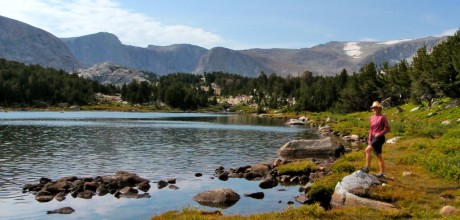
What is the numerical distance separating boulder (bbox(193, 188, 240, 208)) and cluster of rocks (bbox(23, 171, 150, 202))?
447cm

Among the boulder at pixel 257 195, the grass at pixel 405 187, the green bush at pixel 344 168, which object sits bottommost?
the boulder at pixel 257 195

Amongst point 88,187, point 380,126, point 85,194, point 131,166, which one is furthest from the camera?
point 131,166

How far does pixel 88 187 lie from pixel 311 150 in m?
28.8

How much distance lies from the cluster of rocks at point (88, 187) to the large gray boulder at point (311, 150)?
22192mm

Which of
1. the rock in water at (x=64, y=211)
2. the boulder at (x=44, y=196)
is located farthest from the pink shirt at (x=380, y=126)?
the boulder at (x=44, y=196)

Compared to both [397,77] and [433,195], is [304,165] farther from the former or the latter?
[397,77]

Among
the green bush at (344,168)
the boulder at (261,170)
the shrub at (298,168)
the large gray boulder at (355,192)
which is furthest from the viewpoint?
the boulder at (261,170)

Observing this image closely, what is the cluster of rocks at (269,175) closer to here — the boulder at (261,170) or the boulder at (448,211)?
the boulder at (261,170)

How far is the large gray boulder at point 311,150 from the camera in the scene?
52.2m

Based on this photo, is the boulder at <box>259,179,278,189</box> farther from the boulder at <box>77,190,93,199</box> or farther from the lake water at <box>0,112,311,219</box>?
the boulder at <box>77,190,93,199</box>

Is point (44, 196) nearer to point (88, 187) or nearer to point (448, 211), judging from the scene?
point (88, 187)

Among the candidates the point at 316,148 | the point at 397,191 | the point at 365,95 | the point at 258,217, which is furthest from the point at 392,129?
the point at 365,95

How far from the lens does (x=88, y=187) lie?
110ft

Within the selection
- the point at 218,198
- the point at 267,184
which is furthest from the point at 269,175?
Result: the point at 218,198
